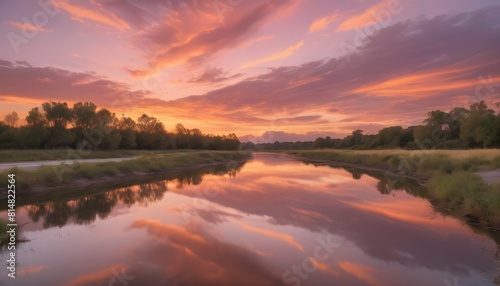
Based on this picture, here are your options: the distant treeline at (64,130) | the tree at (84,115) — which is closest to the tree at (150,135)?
the distant treeline at (64,130)

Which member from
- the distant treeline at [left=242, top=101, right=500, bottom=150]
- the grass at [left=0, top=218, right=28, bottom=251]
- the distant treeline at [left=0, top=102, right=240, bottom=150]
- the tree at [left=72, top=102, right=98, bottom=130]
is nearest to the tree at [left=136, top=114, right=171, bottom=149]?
the distant treeline at [left=0, top=102, right=240, bottom=150]

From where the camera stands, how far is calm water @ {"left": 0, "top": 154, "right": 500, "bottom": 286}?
7.38 m

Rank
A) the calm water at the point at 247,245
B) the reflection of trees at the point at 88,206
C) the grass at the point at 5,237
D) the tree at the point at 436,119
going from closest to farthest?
1. the calm water at the point at 247,245
2. the grass at the point at 5,237
3. the reflection of trees at the point at 88,206
4. the tree at the point at 436,119

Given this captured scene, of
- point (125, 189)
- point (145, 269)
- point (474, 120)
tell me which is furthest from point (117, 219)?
point (474, 120)

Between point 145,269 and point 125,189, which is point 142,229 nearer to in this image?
point 145,269

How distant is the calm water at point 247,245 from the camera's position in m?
7.38

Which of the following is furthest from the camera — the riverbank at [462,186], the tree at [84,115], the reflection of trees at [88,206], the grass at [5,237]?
the tree at [84,115]

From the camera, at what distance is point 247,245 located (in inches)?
382

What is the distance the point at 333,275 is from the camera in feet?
24.5

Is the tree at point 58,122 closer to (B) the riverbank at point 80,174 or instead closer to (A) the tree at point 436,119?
(B) the riverbank at point 80,174

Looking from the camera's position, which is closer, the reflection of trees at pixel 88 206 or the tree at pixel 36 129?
the reflection of trees at pixel 88 206

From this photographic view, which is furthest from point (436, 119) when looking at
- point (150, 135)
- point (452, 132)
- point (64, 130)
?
point (64, 130)

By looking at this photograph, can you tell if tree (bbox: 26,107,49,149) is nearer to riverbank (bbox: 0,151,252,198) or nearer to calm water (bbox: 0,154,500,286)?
riverbank (bbox: 0,151,252,198)

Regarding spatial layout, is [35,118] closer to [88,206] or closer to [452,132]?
[88,206]
